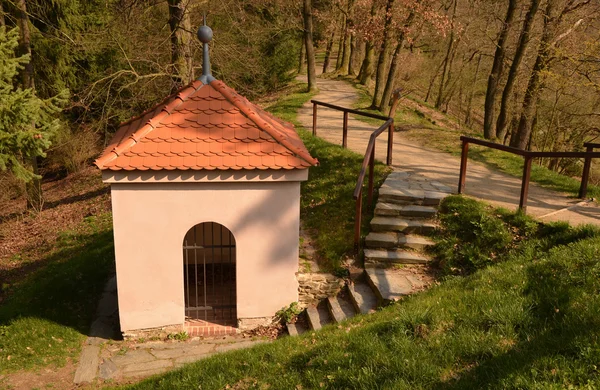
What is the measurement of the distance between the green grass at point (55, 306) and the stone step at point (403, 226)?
478 cm

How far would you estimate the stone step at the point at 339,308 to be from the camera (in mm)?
7008

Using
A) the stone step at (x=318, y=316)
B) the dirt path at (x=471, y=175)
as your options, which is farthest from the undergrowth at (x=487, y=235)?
the stone step at (x=318, y=316)

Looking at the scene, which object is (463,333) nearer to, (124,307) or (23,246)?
(124,307)

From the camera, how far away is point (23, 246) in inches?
502

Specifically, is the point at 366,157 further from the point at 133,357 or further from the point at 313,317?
the point at 133,357

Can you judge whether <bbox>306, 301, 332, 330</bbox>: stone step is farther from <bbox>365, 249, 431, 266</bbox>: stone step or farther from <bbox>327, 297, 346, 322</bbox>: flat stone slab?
<bbox>365, 249, 431, 266</bbox>: stone step

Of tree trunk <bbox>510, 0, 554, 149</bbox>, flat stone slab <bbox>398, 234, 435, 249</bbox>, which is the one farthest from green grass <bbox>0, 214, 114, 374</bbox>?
tree trunk <bbox>510, 0, 554, 149</bbox>

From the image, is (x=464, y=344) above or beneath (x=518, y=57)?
beneath

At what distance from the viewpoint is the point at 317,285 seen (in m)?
7.75

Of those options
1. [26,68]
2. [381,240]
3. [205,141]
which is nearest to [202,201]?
[205,141]

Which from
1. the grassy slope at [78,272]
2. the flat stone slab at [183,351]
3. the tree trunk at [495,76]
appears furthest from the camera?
the tree trunk at [495,76]

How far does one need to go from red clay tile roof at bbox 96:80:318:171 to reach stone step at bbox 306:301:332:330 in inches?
84.3

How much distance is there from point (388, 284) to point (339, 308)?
78 cm

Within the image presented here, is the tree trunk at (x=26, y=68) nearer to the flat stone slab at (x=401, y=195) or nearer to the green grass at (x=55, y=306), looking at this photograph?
the green grass at (x=55, y=306)
